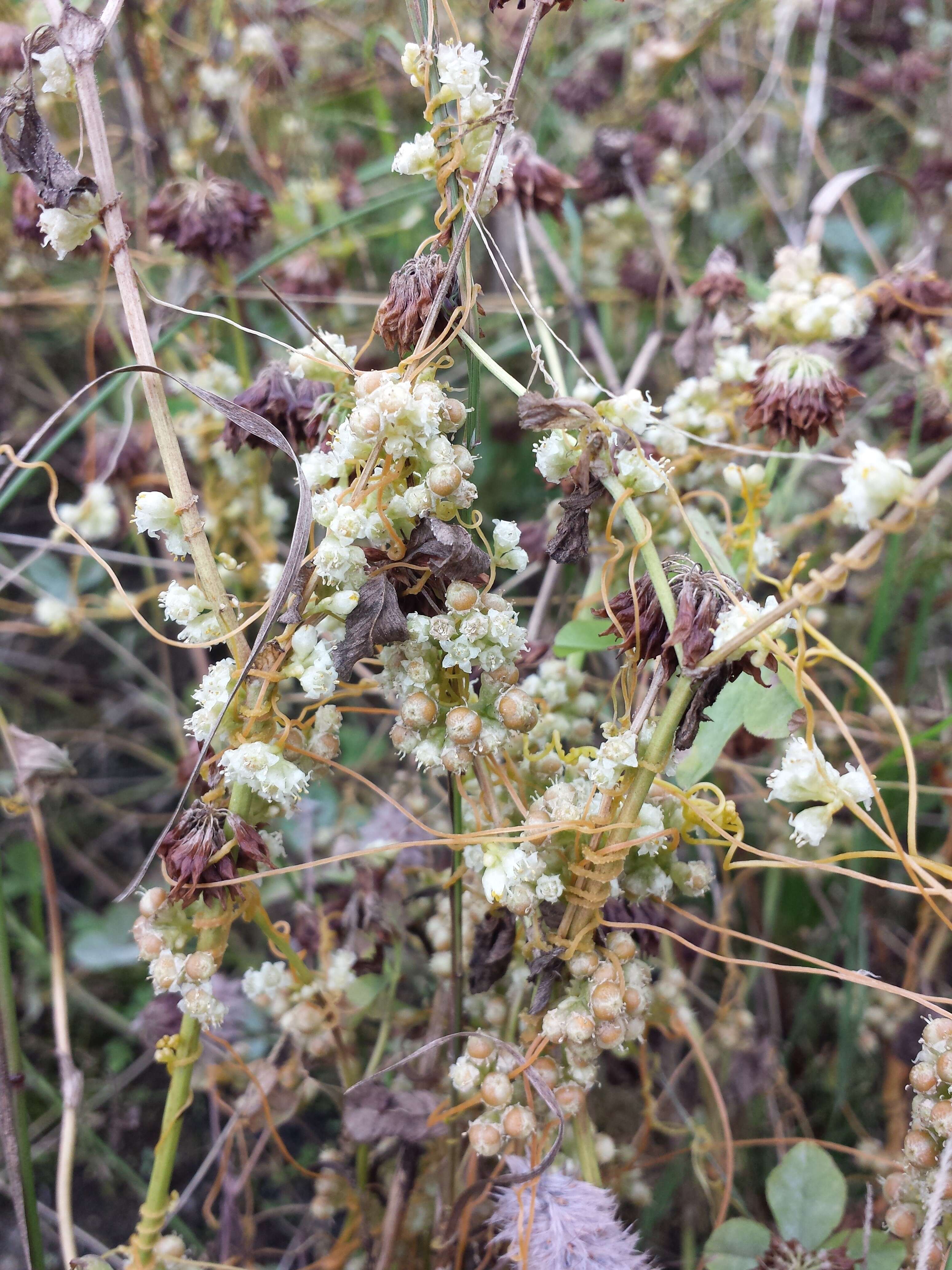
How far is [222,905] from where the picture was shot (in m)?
0.55

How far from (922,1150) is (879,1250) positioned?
178mm

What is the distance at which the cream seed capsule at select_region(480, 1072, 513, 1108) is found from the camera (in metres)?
0.51

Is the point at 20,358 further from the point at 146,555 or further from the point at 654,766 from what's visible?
the point at 654,766

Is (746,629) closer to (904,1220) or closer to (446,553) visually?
(446,553)

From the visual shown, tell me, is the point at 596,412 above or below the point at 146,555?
above

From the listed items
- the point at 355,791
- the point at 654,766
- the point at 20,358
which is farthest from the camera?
the point at 20,358

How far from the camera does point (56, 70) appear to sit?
529 millimetres

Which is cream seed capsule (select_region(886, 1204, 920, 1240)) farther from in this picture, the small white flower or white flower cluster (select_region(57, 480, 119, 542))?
white flower cluster (select_region(57, 480, 119, 542))

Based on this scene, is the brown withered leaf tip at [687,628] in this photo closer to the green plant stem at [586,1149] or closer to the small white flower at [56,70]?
the green plant stem at [586,1149]

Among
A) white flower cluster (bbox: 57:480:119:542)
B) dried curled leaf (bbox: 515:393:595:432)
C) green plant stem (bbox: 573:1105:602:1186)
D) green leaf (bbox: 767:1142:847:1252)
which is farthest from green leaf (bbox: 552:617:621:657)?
white flower cluster (bbox: 57:480:119:542)

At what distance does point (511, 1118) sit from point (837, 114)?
1806 millimetres

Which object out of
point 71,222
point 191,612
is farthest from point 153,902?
point 71,222

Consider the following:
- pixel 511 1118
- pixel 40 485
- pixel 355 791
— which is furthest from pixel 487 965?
pixel 40 485

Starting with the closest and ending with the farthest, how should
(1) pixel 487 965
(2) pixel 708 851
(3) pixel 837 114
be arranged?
1. (1) pixel 487 965
2. (2) pixel 708 851
3. (3) pixel 837 114
